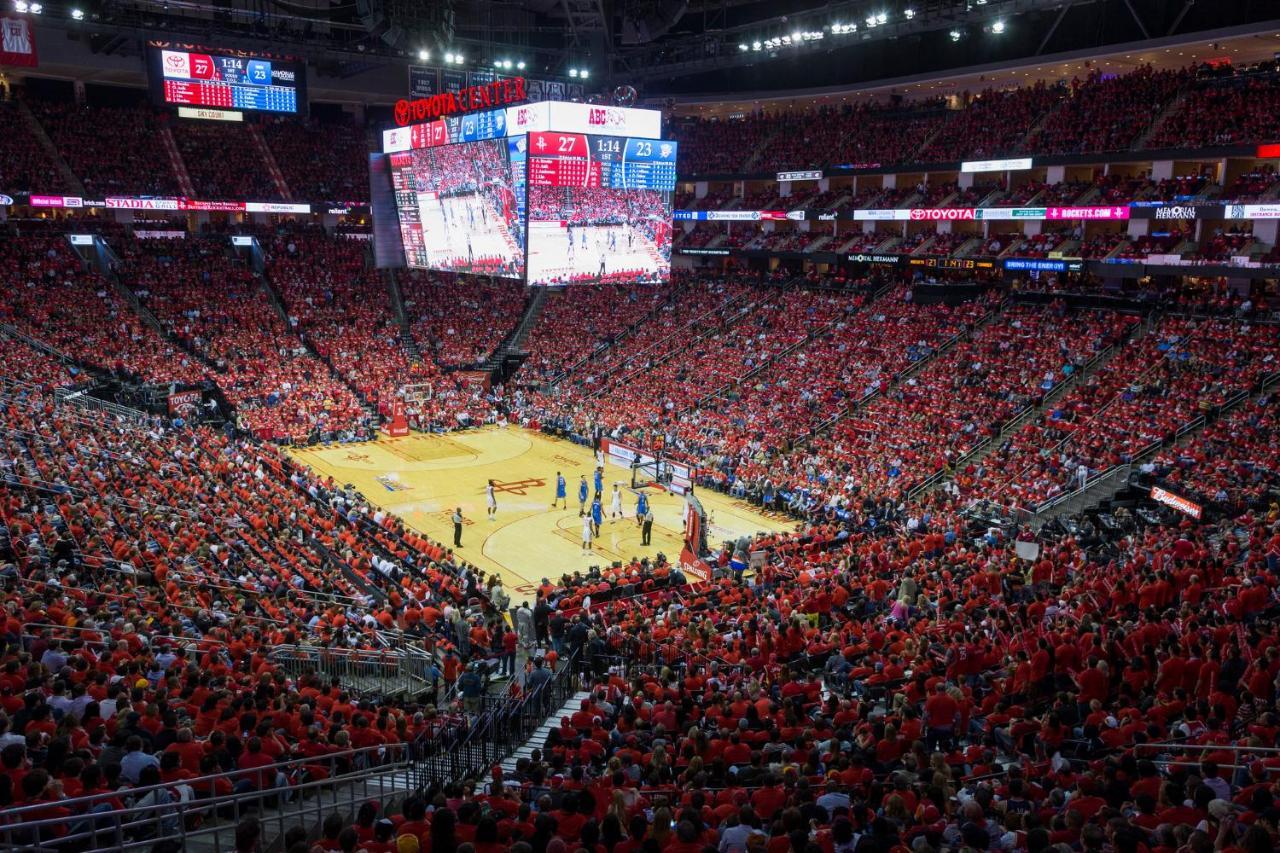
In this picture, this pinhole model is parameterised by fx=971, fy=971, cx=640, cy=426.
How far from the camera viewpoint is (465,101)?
34812 millimetres

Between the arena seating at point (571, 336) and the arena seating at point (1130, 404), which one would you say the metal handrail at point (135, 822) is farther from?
the arena seating at point (571, 336)

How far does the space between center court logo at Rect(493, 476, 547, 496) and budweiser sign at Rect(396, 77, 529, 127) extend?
1265cm

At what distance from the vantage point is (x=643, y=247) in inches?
1454

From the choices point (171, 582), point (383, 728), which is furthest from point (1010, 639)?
point (171, 582)

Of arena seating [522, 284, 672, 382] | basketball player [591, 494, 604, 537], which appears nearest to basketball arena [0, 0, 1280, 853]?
basketball player [591, 494, 604, 537]

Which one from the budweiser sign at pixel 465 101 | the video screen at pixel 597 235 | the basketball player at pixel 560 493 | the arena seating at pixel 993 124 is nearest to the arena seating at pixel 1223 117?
the arena seating at pixel 993 124

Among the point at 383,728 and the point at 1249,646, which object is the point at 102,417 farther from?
the point at 1249,646

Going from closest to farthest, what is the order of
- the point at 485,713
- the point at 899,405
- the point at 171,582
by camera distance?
the point at 485,713, the point at 171,582, the point at 899,405

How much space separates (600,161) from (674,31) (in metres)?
19.6

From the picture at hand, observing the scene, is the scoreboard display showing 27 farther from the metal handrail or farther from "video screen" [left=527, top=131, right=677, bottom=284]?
the metal handrail

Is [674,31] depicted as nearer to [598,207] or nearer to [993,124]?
[993,124]

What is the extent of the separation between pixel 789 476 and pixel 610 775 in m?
22.3

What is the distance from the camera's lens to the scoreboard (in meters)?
32.4

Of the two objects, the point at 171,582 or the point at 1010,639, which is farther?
the point at 171,582
